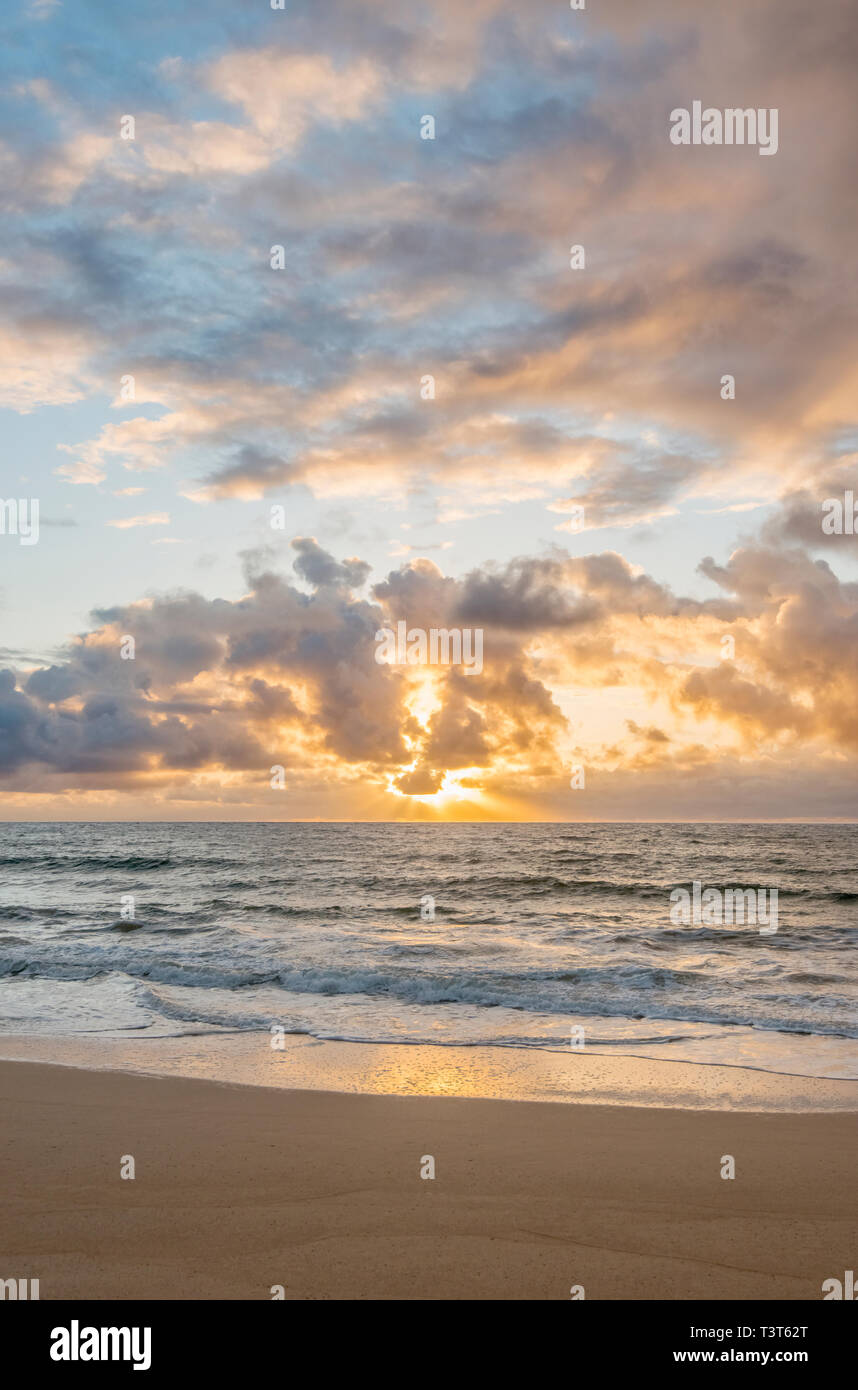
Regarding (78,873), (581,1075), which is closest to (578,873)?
(78,873)

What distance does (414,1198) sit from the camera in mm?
6504

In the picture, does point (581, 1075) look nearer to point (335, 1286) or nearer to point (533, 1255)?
point (533, 1255)

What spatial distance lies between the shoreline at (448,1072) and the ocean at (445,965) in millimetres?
699

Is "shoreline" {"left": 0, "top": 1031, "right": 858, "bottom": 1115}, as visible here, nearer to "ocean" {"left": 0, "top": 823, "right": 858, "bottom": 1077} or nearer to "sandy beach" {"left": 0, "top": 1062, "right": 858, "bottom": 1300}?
"sandy beach" {"left": 0, "top": 1062, "right": 858, "bottom": 1300}

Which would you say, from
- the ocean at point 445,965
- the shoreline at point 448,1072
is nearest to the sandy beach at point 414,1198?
the shoreline at point 448,1072

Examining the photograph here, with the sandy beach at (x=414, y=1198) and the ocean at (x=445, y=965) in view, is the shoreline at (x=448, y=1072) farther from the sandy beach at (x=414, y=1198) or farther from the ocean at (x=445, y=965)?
the ocean at (x=445, y=965)

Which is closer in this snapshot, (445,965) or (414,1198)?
(414,1198)

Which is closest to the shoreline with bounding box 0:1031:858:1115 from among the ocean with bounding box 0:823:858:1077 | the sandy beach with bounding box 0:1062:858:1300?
the sandy beach with bounding box 0:1062:858:1300

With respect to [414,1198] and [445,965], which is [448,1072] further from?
[445,965]

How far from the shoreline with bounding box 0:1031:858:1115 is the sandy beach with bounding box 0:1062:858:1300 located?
48 centimetres

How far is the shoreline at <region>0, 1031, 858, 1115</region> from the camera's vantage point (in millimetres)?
9594

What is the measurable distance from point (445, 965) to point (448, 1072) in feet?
29.5

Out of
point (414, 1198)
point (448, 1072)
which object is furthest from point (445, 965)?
point (414, 1198)
